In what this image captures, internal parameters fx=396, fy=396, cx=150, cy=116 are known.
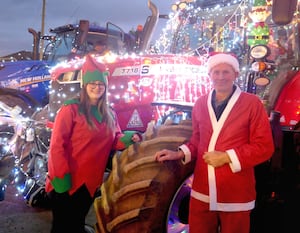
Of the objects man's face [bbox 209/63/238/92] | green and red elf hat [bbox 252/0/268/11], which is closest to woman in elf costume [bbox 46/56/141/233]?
man's face [bbox 209/63/238/92]

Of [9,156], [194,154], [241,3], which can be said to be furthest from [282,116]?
[9,156]

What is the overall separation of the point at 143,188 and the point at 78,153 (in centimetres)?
68

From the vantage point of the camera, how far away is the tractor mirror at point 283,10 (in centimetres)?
314

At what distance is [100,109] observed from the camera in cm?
333

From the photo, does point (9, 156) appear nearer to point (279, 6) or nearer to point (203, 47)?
point (203, 47)

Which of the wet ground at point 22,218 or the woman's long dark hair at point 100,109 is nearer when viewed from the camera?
the woman's long dark hair at point 100,109

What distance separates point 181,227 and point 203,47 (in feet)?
11.2

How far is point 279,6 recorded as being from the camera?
316 cm

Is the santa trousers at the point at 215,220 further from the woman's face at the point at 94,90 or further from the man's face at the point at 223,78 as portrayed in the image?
the woman's face at the point at 94,90

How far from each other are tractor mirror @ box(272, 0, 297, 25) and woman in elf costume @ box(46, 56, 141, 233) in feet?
4.94

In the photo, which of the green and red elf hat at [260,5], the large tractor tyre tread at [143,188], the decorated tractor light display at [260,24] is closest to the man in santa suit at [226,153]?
the large tractor tyre tread at [143,188]

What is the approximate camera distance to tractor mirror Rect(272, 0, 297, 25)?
3145 mm

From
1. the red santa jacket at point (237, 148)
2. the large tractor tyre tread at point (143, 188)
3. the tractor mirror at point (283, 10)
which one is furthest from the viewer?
the tractor mirror at point (283, 10)

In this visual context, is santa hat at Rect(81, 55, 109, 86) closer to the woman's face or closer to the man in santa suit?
the woman's face
